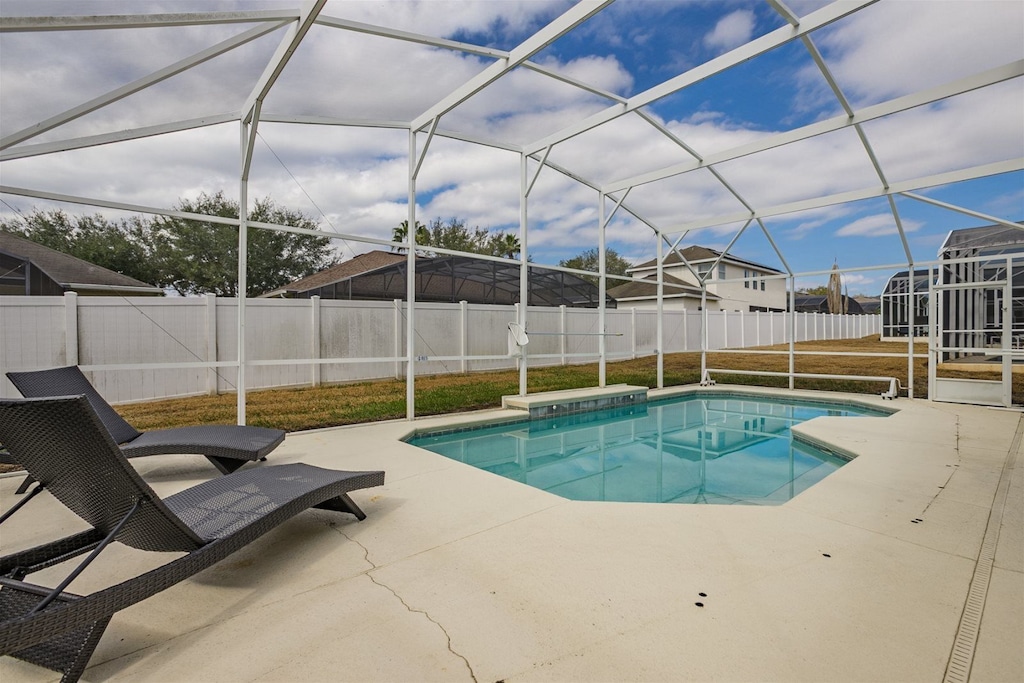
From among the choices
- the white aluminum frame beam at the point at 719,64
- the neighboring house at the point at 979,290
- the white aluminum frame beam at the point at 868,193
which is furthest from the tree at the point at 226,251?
the neighboring house at the point at 979,290

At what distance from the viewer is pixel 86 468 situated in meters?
1.94

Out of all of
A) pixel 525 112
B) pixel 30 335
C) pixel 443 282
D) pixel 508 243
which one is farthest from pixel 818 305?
pixel 30 335

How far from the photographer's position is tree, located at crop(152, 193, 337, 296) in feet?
18.6

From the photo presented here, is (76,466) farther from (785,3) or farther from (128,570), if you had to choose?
(785,3)

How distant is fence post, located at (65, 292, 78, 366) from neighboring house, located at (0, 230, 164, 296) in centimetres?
10

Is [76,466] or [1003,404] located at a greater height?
[76,466]

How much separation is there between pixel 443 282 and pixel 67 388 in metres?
6.53

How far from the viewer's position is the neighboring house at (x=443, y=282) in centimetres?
822

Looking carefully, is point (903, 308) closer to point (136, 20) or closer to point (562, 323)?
point (562, 323)

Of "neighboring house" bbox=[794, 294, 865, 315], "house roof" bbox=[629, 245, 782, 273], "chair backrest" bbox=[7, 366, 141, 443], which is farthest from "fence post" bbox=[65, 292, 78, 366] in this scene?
"neighboring house" bbox=[794, 294, 865, 315]

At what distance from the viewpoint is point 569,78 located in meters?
5.88

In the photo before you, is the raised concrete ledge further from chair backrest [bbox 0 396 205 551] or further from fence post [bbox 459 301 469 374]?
chair backrest [bbox 0 396 205 551]

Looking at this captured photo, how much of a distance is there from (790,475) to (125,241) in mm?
7541

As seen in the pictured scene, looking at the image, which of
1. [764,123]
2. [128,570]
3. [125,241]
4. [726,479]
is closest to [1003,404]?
[764,123]
